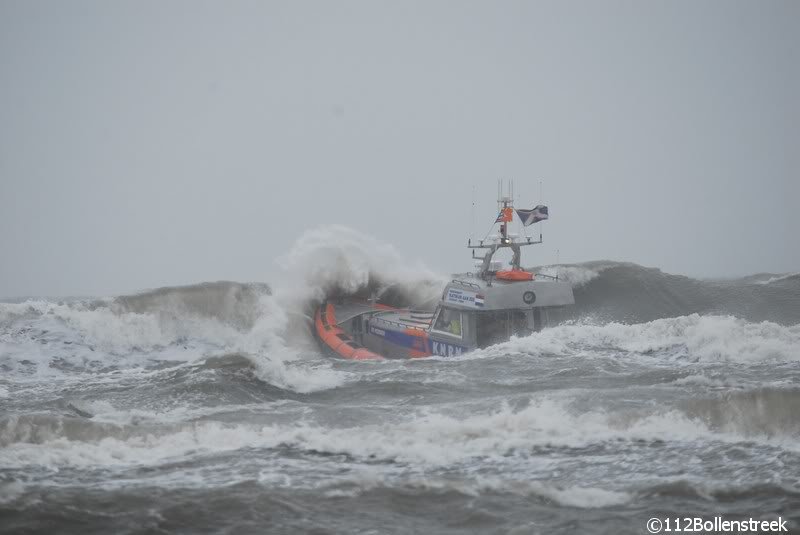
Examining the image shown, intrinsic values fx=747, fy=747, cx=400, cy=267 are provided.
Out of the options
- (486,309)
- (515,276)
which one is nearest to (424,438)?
(486,309)

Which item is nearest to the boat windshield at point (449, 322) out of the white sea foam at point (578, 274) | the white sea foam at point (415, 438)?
the white sea foam at point (415, 438)

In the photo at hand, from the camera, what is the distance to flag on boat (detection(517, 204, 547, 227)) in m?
14.9

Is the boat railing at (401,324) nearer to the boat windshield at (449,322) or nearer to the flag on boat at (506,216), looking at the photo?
the boat windshield at (449,322)

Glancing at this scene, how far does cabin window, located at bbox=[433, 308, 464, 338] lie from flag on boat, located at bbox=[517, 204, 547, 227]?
7.73 ft

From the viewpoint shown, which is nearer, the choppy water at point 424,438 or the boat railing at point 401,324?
the choppy water at point 424,438

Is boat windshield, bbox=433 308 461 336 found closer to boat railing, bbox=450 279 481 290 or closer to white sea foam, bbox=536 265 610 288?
boat railing, bbox=450 279 481 290

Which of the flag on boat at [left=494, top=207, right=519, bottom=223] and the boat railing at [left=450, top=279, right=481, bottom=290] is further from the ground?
the flag on boat at [left=494, top=207, right=519, bottom=223]

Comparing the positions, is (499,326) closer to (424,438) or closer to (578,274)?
(424,438)

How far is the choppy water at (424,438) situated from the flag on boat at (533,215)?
2.24m

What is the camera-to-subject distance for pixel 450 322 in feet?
48.3

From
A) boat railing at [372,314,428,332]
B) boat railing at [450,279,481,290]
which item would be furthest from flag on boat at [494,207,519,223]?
boat railing at [372,314,428,332]

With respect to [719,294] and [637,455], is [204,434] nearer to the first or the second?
[637,455]

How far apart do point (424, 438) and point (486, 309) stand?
5.56m

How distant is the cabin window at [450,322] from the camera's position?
14.5 metres
